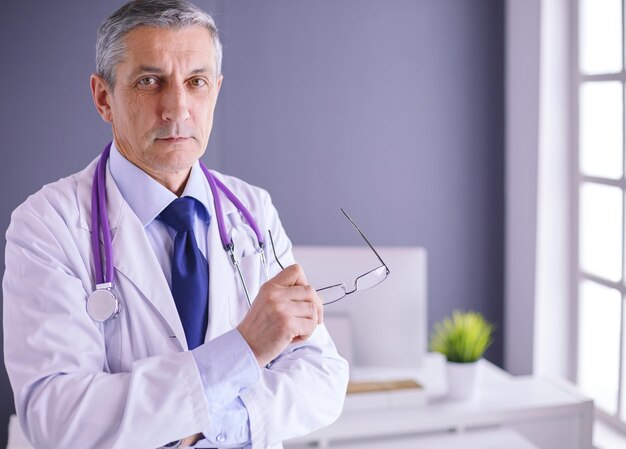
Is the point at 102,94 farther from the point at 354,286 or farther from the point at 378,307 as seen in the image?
the point at 378,307

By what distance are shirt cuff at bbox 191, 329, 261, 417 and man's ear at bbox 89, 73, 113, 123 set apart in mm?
539

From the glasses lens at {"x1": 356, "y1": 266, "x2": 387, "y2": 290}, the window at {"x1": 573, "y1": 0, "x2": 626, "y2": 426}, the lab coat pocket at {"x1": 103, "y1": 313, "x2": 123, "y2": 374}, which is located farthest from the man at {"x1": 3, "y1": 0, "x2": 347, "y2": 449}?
the window at {"x1": 573, "y1": 0, "x2": 626, "y2": 426}

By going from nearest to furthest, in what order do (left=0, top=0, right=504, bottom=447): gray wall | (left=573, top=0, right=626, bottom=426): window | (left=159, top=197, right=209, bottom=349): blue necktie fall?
(left=159, top=197, right=209, bottom=349): blue necktie < (left=573, top=0, right=626, bottom=426): window < (left=0, top=0, right=504, bottom=447): gray wall

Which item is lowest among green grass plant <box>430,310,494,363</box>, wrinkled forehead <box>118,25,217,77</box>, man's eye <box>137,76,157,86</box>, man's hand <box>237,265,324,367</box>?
green grass plant <box>430,310,494,363</box>

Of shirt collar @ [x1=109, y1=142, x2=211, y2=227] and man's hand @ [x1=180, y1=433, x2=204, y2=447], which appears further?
shirt collar @ [x1=109, y1=142, x2=211, y2=227]

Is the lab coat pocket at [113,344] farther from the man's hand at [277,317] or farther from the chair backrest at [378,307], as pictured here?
the chair backrest at [378,307]

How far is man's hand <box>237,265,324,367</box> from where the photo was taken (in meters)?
1.26

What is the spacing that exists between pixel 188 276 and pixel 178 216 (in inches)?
4.8

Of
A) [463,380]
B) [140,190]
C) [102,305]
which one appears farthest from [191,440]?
[463,380]

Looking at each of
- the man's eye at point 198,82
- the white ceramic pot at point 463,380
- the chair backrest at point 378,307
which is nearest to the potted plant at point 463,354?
the white ceramic pot at point 463,380

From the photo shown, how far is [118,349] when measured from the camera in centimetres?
135

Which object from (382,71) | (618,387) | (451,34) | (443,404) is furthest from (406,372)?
(451,34)

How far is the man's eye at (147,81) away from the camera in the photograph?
1.41 metres

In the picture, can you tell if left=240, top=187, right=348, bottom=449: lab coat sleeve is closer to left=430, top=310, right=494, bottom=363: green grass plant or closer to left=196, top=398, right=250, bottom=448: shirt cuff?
left=196, top=398, right=250, bottom=448: shirt cuff
